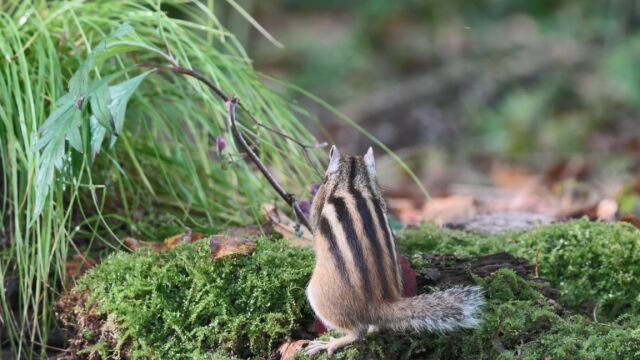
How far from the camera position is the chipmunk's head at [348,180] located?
3.28 m

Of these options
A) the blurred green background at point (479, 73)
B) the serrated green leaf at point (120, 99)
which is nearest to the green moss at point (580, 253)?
the serrated green leaf at point (120, 99)

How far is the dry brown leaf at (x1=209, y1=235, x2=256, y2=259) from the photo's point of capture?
11.8 ft

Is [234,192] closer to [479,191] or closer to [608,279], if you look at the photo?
[608,279]

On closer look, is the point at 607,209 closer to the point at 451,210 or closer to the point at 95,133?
the point at 451,210

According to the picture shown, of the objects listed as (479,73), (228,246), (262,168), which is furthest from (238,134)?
(479,73)

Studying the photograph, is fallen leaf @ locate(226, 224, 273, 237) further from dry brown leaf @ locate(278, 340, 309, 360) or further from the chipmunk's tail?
the chipmunk's tail

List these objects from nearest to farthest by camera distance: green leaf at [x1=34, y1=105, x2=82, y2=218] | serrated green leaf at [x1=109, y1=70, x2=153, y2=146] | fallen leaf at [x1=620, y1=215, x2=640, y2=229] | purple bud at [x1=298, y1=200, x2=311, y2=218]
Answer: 1. green leaf at [x1=34, y1=105, x2=82, y2=218]
2. serrated green leaf at [x1=109, y1=70, x2=153, y2=146]
3. purple bud at [x1=298, y1=200, x2=311, y2=218]
4. fallen leaf at [x1=620, y1=215, x2=640, y2=229]

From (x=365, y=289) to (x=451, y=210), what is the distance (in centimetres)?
236

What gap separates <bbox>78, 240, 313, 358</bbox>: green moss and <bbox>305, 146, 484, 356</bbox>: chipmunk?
1.04 feet

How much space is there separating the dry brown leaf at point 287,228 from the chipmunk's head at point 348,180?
58cm

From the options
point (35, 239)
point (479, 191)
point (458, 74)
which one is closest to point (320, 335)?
point (35, 239)

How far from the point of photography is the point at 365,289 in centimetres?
304

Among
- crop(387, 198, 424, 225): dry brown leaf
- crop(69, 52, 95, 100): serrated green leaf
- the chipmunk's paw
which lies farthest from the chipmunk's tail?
crop(387, 198, 424, 225): dry brown leaf

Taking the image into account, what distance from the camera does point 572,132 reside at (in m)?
9.81
